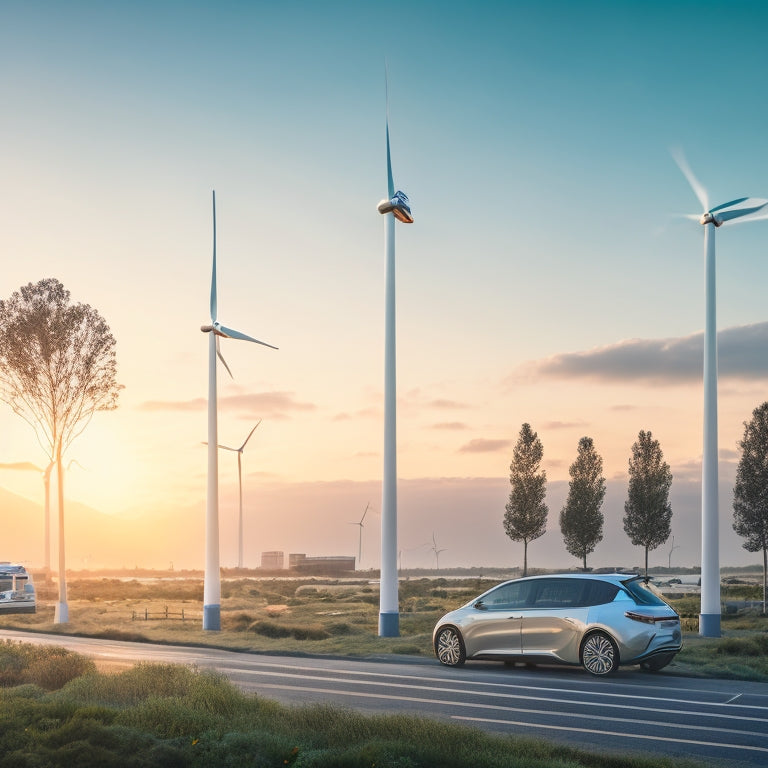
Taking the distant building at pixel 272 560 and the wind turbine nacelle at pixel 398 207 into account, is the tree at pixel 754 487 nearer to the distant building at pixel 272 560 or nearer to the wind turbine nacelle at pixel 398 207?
the wind turbine nacelle at pixel 398 207

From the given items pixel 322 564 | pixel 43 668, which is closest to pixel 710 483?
pixel 43 668

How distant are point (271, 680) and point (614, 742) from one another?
25.5ft

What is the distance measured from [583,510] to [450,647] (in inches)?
2124

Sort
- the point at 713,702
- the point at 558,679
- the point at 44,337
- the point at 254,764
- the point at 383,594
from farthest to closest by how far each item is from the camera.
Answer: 1. the point at 44,337
2. the point at 383,594
3. the point at 558,679
4. the point at 713,702
5. the point at 254,764

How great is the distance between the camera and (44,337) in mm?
36094

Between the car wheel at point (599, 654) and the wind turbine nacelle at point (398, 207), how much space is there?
1422cm

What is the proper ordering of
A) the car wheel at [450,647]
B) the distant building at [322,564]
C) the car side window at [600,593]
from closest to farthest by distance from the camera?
the car side window at [600,593]
the car wheel at [450,647]
the distant building at [322,564]

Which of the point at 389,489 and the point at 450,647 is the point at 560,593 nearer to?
the point at 450,647

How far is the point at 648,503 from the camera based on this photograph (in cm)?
6788

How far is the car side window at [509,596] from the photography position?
17.9m

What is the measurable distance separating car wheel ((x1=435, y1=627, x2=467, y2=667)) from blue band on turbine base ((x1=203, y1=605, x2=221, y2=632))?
12.1 metres

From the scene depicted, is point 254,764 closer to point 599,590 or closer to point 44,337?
point 599,590

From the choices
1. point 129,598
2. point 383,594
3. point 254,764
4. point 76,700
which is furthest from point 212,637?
point 129,598

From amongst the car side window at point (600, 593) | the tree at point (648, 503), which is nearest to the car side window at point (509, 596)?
the car side window at point (600, 593)
